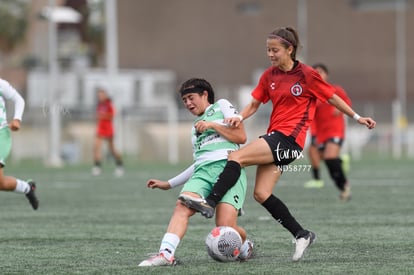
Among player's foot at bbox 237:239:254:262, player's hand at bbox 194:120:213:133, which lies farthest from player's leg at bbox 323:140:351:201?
player's hand at bbox 194:120:213:133

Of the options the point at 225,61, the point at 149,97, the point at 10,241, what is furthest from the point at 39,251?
the point at 225,61

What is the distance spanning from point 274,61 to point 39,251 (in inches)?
107

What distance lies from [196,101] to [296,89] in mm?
914

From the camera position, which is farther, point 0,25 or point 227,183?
point 0,25

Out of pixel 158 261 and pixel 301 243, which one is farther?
pixel 301 243

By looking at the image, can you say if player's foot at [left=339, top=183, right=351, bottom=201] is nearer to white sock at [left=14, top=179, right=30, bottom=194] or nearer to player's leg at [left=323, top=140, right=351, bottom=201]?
player's leg at [left=323, top=140, right=351, bottom=201]

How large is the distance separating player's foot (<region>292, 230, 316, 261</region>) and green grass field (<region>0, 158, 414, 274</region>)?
10 centimetres

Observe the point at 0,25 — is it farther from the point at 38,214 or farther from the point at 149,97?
the point at 38,214

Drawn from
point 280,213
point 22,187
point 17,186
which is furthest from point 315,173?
point 280,213

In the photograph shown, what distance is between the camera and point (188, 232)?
1167 cm

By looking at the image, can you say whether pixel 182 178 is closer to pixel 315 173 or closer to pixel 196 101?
pixel 196 101

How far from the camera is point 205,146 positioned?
8.88m

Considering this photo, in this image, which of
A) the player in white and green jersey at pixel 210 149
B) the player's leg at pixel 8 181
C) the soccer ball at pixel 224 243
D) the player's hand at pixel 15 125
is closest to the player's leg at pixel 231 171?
the player in white and green jersey at pixel 210 149

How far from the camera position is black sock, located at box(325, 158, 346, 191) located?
16.5 meters
